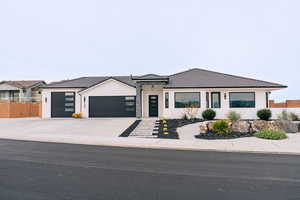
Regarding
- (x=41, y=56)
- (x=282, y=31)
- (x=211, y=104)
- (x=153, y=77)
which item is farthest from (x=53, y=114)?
(x=282, y=31)

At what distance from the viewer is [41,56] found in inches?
1077

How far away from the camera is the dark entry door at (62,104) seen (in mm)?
21422

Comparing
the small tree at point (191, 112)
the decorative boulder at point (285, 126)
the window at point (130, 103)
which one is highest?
the window at point (130, 103)

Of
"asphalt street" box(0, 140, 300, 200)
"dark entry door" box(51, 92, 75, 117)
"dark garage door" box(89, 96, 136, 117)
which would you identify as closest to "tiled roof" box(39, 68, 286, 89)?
"dark entry door" box(51, 92, 75, 117)

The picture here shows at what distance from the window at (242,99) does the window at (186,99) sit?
3.33 meters

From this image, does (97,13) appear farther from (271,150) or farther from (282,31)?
(282,31)

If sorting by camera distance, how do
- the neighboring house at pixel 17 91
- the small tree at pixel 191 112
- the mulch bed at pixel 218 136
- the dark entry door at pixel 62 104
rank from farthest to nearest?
the neighboring house at pixel 17 91, the dark entry door at pixel 62 104, the small tree at pixel 191 112, the mulch bed at pixel 218 136

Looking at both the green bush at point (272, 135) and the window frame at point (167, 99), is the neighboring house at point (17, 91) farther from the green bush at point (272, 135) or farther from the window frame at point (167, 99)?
the green bush at point (272, 135)

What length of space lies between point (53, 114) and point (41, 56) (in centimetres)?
1114

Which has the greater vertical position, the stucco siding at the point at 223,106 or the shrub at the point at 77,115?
the stucco siding at the point at 223,106

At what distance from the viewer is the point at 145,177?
4.66m

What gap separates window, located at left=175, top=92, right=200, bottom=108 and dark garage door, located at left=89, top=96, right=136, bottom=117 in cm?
503

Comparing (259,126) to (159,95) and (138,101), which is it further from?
(138,101)

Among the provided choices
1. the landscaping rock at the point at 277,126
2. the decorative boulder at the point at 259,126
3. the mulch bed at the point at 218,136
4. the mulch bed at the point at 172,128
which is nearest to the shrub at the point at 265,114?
the landscaping rock at the point at 277,126
